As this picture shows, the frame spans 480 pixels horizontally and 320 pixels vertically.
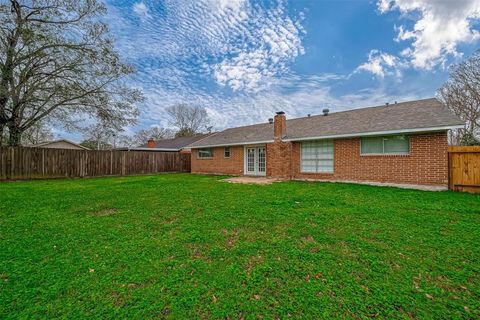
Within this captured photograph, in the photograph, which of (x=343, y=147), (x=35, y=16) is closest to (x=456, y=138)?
(x=343, y=147)

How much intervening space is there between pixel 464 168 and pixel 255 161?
32.0 ft

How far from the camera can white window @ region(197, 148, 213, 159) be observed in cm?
1756

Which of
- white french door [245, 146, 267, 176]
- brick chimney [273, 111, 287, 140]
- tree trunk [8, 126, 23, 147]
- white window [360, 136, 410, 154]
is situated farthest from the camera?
white french door [245, 146, 267, 176]

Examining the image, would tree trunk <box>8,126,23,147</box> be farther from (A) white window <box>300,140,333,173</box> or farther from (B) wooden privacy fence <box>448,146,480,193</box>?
(B) wooden privacy fence <box>448,146,480,193</box>

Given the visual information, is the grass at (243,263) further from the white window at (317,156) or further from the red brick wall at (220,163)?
the red brick wall at (220,163)

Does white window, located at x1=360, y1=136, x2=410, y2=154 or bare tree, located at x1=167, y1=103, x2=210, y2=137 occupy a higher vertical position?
bare tree, located at x1=167, y1=103, x2=210, y2=137

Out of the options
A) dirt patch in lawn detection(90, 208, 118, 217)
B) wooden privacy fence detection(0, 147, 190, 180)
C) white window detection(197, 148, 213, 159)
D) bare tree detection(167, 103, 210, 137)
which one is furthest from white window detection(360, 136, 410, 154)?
bare tree detection(167, 103, 210, 137)

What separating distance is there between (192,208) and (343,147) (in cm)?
805

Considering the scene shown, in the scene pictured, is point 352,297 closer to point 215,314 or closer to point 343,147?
point 215,314

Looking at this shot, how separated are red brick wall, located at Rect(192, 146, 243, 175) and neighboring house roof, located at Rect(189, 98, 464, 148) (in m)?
1.04

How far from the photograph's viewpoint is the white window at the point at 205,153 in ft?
57.6

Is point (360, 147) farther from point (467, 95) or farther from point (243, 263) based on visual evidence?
point (467, 95)

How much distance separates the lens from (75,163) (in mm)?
14461

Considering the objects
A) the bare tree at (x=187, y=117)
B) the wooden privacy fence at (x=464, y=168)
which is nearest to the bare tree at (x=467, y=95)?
the wooden privacy fence at (x=464, y=168)
